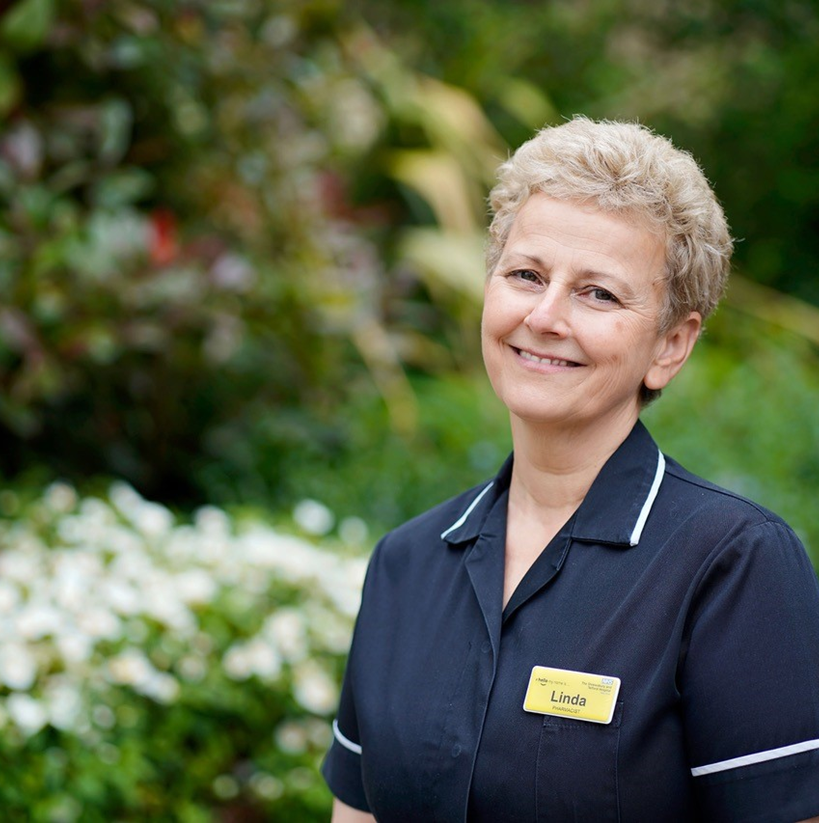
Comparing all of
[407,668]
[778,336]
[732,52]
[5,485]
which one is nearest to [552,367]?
[407,668]

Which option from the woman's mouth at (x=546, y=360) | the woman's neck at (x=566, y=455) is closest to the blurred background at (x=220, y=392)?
the woman's neck at (x=566, y=455)

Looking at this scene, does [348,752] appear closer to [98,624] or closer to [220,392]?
[98,624]

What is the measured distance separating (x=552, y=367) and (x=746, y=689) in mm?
503

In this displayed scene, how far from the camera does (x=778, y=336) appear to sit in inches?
252

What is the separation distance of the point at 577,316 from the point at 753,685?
54 centimetres

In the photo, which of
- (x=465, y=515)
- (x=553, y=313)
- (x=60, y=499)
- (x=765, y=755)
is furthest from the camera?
(x=60, y=499)

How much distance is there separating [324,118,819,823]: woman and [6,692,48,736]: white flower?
1154 millimetres

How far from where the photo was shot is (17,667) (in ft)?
9.02

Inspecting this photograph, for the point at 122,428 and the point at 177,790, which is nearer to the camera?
the point at 177,790

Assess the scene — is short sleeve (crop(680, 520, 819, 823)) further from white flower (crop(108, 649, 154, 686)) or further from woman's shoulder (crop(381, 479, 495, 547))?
white flower (crop(108, 649, 154, 686))

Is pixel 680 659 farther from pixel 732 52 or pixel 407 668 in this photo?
pixel 732 52

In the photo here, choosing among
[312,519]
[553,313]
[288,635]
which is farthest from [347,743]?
[312,519]

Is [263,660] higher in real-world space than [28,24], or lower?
lower

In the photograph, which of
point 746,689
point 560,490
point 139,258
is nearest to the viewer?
point 746,689
